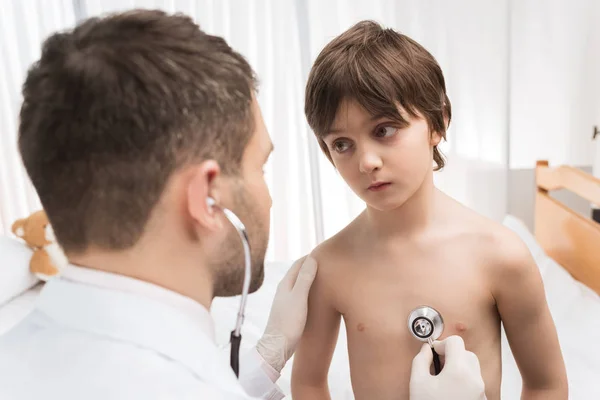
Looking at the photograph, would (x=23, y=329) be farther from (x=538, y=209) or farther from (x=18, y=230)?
(x=538, y=209)

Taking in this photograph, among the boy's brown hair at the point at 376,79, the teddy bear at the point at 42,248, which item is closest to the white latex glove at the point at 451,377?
the boy's brown hair at the point at 376,79

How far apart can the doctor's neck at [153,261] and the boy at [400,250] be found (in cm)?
40

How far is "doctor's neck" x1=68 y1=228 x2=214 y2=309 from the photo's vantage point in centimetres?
78

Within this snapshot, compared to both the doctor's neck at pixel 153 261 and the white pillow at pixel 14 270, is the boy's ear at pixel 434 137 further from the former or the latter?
the white pillow at pixel 14 270

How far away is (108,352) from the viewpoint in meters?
0.70

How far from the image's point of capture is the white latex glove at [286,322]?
4.01ft

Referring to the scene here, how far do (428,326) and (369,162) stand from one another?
1.13 feet

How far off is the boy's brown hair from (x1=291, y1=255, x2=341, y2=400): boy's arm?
345mm

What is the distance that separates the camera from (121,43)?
28.6 inches

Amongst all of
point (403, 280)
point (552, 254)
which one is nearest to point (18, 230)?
point (403, 280)

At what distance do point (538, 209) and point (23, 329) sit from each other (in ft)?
7.80

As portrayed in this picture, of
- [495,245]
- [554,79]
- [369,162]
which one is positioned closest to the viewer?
[369,162]

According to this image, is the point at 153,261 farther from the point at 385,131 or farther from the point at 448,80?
the point at 448,80

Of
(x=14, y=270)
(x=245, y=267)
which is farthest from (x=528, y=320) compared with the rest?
(x=14, y=270)
